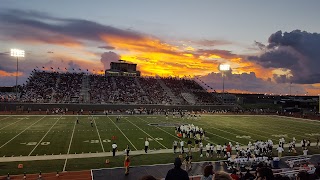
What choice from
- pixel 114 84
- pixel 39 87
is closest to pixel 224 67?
pixel 114 84

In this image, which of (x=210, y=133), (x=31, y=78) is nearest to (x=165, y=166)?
(x=210, y=133)

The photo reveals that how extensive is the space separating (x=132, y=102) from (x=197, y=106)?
1540cm

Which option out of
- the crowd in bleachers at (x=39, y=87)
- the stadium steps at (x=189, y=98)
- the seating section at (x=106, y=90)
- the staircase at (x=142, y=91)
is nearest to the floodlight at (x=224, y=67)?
the stadium steps at (x=189, y=98)

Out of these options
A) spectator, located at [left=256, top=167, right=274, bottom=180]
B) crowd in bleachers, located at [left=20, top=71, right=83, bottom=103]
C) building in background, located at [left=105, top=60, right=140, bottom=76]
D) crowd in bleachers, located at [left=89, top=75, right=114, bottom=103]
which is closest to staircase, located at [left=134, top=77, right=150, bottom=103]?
crowd in bleachers, located at [left=89, top=75, right=114, bottom=103]

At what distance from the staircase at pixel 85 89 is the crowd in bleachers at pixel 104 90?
0.74 ft

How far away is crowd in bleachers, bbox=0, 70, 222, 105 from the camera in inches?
2534

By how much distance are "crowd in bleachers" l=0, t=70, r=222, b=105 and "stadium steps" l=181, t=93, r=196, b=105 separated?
2.67ft

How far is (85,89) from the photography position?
236 ft

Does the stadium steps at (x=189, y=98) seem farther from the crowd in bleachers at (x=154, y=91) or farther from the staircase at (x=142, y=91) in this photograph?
the staircase at (x=142, y=91)

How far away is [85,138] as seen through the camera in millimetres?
27188

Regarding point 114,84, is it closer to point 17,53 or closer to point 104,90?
point 104,90

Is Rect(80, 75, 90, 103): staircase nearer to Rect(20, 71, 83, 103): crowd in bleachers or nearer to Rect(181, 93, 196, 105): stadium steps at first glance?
Rect(20, 71, 83, 103): crowd in bleachers

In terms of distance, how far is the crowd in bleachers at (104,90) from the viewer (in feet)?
211

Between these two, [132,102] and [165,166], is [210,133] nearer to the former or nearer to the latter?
[165,166]
